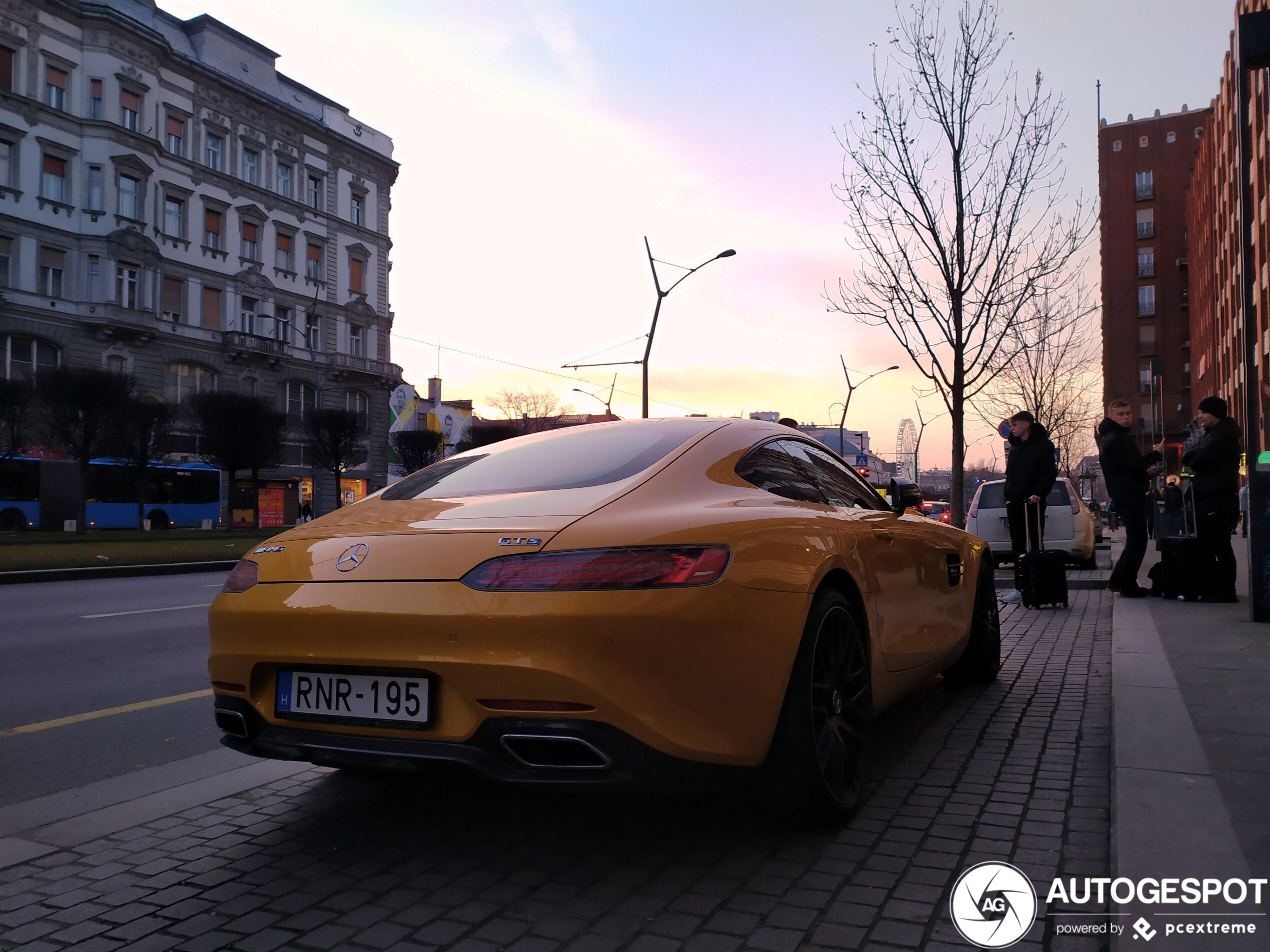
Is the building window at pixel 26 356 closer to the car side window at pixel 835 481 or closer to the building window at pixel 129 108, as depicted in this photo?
the building window at pixel 129 108

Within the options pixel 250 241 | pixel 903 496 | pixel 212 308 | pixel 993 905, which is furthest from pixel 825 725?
pixel 250 241

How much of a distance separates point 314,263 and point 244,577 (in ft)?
182

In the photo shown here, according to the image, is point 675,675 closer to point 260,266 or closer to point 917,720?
point 917,720

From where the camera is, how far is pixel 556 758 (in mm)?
2598

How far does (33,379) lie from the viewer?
113 feet

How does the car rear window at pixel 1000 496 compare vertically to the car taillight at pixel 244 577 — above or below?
above

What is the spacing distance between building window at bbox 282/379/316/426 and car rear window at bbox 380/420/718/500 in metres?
50.1

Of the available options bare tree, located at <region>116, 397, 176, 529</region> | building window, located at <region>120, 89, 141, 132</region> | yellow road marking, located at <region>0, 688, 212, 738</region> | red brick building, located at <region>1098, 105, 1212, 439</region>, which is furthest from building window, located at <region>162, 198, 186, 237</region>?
red brick building, located at <region>1098, 105, 1212, 439</region>

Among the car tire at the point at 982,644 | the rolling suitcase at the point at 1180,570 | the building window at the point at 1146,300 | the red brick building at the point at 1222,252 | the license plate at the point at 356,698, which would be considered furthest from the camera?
the building window at the point at 1146,300

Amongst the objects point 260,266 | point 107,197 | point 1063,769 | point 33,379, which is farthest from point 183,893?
point 260,266

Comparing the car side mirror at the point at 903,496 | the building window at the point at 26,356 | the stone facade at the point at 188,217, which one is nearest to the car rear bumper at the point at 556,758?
the car side mirror at the point at 903,496

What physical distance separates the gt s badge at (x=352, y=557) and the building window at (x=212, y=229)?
50.2 m

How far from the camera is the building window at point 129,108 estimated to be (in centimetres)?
4281

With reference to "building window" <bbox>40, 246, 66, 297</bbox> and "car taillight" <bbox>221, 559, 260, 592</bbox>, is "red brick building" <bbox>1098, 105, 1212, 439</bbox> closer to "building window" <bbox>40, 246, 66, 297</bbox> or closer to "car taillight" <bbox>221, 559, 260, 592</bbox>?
"building window" <bbox>40, 246, 66, 297</bbox>
